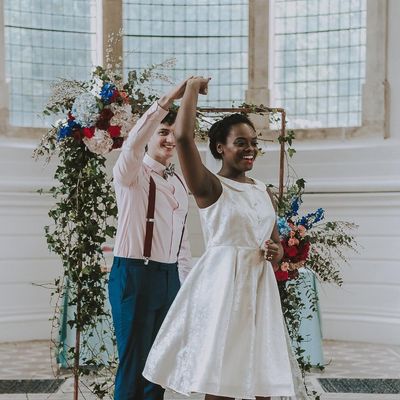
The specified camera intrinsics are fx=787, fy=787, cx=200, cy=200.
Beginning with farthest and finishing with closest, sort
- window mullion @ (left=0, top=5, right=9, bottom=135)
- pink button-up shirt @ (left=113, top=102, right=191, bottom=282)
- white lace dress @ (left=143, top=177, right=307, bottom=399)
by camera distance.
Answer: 1. window mullion @ (left=0, top=5, right=9, bottom=135)
2. pink button-up shirt @ (left=113, top=102, right=191, bottom=282)
3. white lace dress @ (left=143, top=177, right=307, bottom=399)

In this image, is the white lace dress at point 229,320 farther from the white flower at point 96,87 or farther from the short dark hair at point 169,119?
the white flower at point 96,87

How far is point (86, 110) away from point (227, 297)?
1397 mm

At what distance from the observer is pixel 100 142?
4129mm

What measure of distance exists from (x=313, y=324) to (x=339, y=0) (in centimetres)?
437

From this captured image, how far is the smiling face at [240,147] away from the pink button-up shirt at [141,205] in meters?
0.40

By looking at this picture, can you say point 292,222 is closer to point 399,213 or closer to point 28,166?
point 399,213

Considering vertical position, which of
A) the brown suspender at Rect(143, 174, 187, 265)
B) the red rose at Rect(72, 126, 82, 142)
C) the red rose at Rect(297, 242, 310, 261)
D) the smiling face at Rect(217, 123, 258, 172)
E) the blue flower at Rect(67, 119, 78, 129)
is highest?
the blue flower at Rect(67, 119, 78, 129)

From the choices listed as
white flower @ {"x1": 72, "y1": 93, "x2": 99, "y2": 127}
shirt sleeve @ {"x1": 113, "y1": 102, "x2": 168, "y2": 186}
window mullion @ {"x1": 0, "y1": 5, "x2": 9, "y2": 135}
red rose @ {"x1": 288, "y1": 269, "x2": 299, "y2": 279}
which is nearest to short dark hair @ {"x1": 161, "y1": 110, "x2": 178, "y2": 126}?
shirt sleeve @ {"x1": 113, "y1": 102, "x2": 168, "y2": 186}

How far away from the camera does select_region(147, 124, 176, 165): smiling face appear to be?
153 inches

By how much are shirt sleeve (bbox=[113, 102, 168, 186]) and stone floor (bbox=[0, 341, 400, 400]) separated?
6.92 feet

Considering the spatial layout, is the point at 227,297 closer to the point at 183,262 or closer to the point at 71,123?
the point at 183,262

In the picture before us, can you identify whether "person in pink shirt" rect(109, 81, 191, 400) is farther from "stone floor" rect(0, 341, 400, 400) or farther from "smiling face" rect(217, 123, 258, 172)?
"stone floor" rect(0, 341, 400, 400)

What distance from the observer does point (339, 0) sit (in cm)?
930

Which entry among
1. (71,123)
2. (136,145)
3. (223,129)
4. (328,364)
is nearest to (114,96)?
(71,123)
